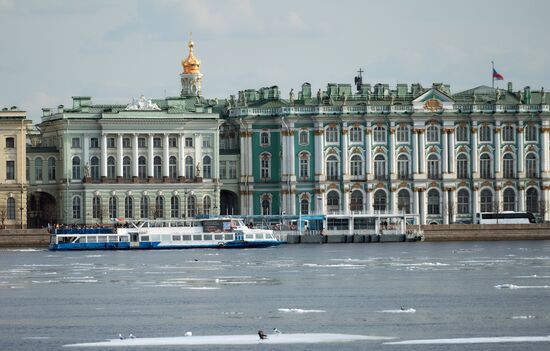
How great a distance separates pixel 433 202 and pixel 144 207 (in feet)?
61.0

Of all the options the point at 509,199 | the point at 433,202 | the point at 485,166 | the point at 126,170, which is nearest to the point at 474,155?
the point at 485,166

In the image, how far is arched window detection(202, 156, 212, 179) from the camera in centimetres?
13462

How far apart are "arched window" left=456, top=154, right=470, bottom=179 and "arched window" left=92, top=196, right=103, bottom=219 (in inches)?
911

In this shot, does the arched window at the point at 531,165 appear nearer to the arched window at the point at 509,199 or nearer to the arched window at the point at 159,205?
the arched window at the point at 509,199

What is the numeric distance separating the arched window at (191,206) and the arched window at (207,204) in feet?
1.89

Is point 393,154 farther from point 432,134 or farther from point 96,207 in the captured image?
point 96,207

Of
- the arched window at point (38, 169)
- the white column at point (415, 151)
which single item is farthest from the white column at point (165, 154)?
the white column at point (415, 151)

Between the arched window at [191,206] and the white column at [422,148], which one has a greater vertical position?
the white column at [422,148]

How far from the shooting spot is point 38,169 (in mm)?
133750

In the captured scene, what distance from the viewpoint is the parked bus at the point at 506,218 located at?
5157 inches

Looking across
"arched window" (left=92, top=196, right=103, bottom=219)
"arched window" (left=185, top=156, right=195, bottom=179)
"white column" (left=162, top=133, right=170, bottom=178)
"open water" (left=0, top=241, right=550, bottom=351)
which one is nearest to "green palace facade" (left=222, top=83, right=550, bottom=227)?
"arched window" (left=185, top=156, right=195, bottom=179)

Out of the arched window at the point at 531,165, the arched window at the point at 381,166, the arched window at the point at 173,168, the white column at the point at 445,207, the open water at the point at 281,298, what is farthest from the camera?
the arched window at the point at 531,165

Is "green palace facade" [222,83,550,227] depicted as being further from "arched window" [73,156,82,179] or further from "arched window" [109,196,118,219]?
"arched window" [73,156,82,179]

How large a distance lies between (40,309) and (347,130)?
7123cm
